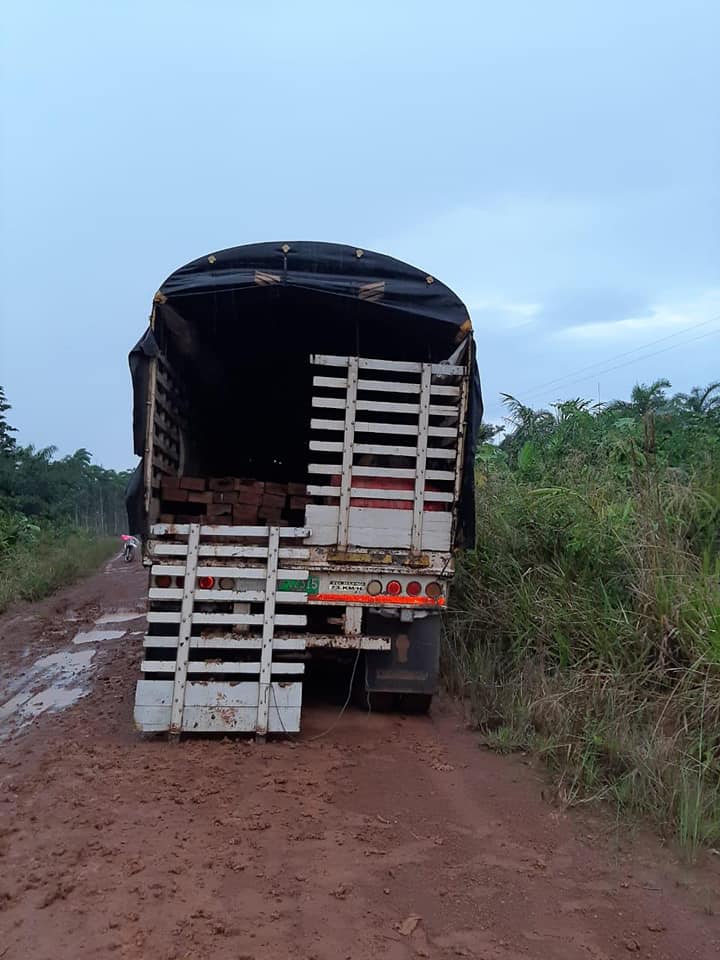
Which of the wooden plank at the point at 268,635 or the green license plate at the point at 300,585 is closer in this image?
the wooden plank at the point at 268,635

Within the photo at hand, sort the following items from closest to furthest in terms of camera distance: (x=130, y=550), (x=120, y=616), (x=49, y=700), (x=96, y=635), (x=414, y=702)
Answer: (x=414, y=702), (x=49, y=700), (x=96, y=635), (x=120, y=616), (x=130, y=550)

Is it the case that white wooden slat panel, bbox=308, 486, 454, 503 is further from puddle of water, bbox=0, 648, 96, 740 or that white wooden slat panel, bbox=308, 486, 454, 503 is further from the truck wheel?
puddle of water, bbox=0, 648, 96, 740

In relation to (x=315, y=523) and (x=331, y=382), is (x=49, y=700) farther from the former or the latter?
(x=331, y=382)

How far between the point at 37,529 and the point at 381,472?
1499cm

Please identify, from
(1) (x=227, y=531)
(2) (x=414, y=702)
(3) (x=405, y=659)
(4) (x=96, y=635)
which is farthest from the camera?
(4) (x=96, y=635)

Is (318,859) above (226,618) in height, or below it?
below

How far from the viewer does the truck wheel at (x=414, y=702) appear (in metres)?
5.38

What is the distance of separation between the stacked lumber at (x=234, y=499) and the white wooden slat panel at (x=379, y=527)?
1.36 feet

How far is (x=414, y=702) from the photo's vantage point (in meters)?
5.44

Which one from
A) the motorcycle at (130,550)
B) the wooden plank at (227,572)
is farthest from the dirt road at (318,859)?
the motorcycle at (130,550)

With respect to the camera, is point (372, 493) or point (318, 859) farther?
point (372, 493)

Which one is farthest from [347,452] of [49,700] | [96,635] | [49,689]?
[96,635]

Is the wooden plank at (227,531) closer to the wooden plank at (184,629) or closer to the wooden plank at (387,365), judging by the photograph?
the wooden plank at (184,629)

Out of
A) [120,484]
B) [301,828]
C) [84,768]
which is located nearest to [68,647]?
[84,768]
